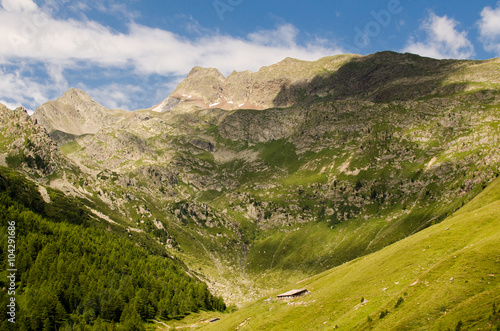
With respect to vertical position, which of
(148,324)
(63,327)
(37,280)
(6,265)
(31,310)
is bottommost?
(148,324)

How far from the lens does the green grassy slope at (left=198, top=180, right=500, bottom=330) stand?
4678 centimetres

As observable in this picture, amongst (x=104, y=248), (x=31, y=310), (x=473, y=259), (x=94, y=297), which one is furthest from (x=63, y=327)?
(x=473, y=259)

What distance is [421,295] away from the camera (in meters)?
56.4

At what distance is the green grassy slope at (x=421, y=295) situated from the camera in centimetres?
4678

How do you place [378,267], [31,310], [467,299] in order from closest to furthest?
[467,299] < [378,267] < [31,310]

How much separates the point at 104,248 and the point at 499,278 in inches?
7131

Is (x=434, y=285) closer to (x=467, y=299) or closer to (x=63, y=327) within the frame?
(x=467, y=299)

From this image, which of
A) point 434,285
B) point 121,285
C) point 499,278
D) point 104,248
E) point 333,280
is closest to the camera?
point 499,278

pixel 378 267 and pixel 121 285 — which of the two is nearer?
pixel 378 267

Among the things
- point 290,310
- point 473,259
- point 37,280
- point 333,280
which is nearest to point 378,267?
point 333,280

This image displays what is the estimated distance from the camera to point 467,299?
49188 millimetres

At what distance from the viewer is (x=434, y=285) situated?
5866cm

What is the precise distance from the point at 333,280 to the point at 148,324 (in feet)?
240

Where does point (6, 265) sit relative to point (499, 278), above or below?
above
